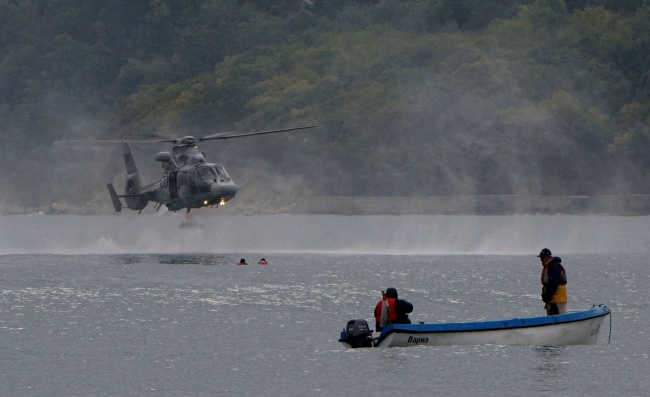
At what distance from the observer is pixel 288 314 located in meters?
64.4

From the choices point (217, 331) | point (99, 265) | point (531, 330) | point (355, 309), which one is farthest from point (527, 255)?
point (531, 330)

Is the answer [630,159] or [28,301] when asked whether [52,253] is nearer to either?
[28,301]

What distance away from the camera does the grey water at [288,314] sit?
4703 cm

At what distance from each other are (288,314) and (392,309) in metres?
15.7

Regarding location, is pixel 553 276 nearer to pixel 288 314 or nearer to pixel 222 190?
pixel 288 314

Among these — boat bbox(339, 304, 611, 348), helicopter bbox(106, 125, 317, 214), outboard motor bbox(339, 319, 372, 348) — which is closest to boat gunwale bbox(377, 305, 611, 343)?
boat bbox(339, 304, 611, 348)

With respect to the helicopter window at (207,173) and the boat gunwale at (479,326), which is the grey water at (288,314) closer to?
the boat gunwale at (479,326)

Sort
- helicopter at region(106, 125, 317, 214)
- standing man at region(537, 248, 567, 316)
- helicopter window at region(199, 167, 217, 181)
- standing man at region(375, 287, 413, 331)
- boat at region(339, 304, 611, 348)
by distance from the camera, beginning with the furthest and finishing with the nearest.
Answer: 1. helicopter window at region(199, 167, 217, 181)
2. helicopter at region(106, 125, 317, 214)
3. standing man at region(537, 248, 567, 316)
4. boat at region(339, 304, 611, 348)
5. standing man at region(375, 287, 413, 331)

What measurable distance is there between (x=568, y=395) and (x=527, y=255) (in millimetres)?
63081

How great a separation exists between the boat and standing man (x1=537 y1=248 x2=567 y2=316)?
0.92 m

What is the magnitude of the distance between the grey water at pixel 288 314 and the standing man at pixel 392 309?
4.15 feet

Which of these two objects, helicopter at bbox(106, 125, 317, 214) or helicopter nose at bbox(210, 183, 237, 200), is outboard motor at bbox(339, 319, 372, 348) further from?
helicopter nose at bbox(210, 183, 237, 200)

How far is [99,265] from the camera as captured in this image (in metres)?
95.2

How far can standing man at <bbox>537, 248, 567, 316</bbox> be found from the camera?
49.2 meters
